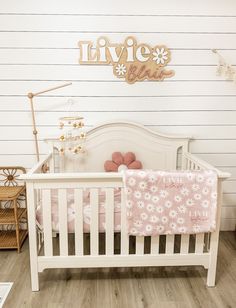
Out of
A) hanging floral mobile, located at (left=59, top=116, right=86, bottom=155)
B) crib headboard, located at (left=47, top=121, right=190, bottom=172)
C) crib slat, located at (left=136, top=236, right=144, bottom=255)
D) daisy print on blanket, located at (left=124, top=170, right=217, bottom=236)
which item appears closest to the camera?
daisy print on blanket, located at (left=124, top=170, right=217, bottom=236)

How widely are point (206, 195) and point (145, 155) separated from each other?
875 mm

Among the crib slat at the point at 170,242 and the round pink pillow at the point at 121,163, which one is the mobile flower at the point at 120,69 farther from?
the crib slat at the point at 170,242

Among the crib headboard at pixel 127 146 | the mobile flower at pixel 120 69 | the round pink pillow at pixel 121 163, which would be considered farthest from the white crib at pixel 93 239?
the mobile flower at pixel 120 69

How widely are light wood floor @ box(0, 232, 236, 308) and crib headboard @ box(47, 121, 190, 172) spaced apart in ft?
2.78

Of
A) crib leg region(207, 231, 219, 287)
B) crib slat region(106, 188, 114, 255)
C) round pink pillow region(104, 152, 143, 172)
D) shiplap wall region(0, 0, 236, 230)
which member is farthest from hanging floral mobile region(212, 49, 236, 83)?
crib slat region(106, 188, 114, 255)

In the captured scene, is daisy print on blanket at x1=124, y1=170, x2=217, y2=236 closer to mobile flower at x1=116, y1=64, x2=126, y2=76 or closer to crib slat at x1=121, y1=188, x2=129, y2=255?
crib slat at x1=121, y1=188, x2=129, y2=255

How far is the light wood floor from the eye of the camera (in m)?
1.91

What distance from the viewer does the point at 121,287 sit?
Answer: 2.06 m

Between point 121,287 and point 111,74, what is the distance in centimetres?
162

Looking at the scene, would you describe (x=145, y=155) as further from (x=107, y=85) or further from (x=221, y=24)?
(x=221, y=24)

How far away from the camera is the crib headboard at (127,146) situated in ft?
8.66

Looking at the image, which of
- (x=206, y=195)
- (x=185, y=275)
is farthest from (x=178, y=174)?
(x=185, y=275)

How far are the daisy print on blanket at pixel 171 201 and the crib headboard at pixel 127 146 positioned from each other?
0.79 metres

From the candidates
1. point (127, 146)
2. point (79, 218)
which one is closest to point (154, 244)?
point (79, 218)
